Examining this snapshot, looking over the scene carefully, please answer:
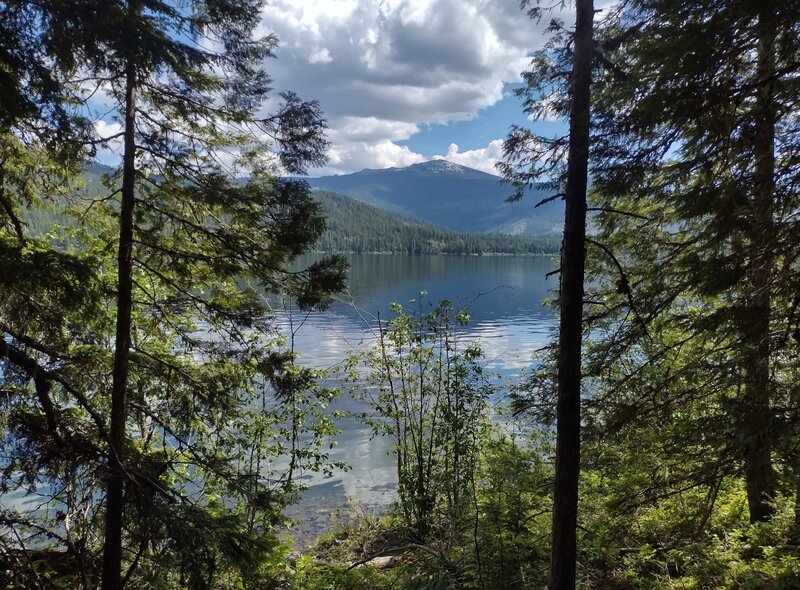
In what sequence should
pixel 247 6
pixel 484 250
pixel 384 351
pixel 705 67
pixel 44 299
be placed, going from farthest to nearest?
pixel 484 250
pixel 384 351
pixel 247 6
pixel 44 299
pixel 705 67

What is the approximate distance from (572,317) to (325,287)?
260 centimetres

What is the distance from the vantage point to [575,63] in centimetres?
424

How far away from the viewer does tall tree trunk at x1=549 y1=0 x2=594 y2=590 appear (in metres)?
4.28

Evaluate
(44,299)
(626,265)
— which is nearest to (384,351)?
(626,265)

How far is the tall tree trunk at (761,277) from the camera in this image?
390cm

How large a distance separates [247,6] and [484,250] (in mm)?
162788

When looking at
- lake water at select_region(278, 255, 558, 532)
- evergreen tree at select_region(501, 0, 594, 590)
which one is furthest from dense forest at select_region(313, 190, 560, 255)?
evergreen tree at select_region(501, 0, 594, 590)

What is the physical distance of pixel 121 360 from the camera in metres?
5.20

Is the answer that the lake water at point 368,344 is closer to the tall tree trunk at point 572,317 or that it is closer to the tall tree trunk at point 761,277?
the tall tree trunk at point 572,317

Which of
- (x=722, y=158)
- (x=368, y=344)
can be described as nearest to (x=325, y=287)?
(x=722, y=158)

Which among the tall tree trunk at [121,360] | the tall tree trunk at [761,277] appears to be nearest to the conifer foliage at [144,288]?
the tall tree trunk at [121,360]

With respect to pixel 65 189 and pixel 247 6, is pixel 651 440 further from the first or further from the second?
pixel 65 189

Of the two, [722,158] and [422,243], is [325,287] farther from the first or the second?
[422,243]

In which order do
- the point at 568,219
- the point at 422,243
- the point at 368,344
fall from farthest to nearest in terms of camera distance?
the point at 422,243 → the point at 368,344 → the point at 568,219
